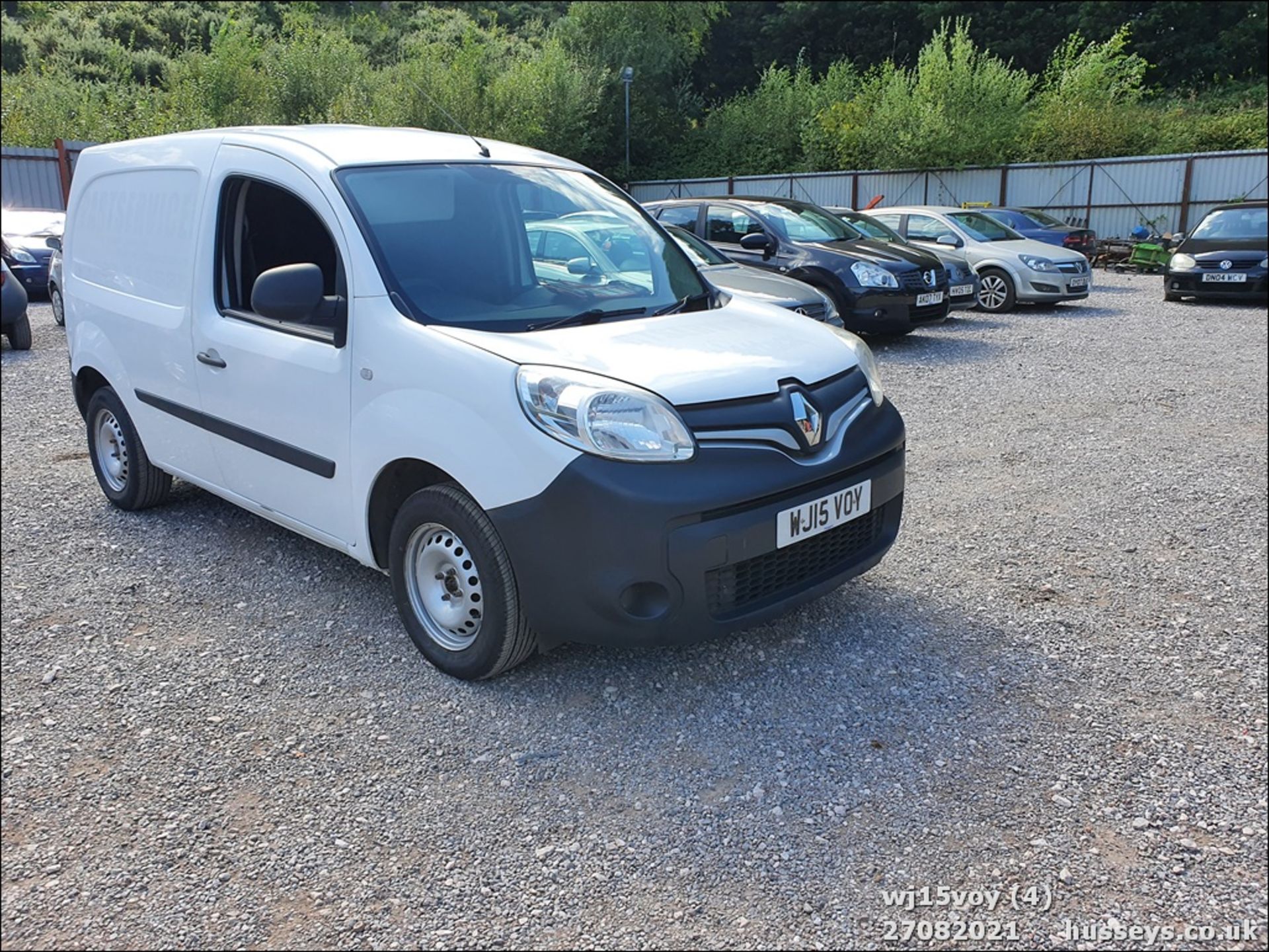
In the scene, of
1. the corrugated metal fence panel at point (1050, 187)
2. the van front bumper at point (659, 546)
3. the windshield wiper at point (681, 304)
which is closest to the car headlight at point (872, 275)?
the windshield wiper at point (681, 304)

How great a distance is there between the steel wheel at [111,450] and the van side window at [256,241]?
133 cm

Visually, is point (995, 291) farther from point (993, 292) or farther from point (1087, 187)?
point (1087, 187)

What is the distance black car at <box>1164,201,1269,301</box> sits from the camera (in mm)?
11891

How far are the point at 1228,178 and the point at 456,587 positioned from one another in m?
25.1

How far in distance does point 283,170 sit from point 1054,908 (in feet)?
11.1

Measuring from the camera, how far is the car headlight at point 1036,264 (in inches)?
503

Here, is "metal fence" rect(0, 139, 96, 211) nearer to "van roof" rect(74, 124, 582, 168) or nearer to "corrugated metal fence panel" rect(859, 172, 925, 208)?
"corrugated metal fence panel" rect(859, 172, 925, 208)

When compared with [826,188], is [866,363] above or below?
below

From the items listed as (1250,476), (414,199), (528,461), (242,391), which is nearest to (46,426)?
(242,391)

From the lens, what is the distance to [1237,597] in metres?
3.79

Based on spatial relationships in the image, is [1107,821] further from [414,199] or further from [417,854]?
[414,199]

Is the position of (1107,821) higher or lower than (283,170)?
lower

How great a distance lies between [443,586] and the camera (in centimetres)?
323

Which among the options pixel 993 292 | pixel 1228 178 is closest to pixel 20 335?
pixel 993 292
